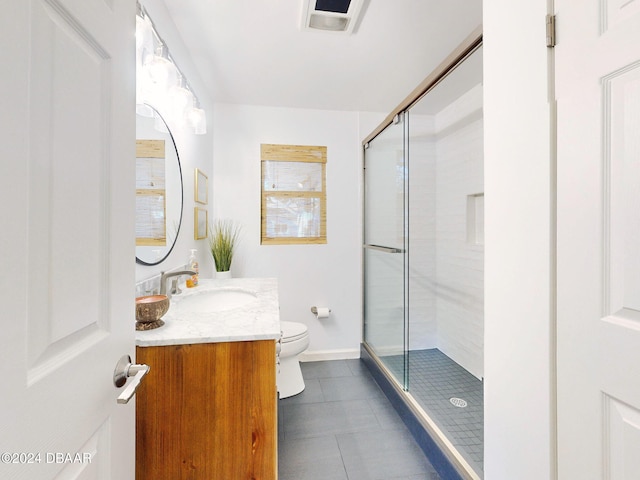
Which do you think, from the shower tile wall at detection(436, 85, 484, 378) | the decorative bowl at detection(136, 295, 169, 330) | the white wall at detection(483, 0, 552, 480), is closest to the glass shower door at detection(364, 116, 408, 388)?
the shower tile wall at detection(436, 85, 484, 378)

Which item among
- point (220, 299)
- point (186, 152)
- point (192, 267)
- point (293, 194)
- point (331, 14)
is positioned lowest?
point (220, 299)

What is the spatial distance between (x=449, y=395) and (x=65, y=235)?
7.14 feet

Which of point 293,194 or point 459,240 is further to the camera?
point 293,194

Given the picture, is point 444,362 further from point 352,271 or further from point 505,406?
point 505,406

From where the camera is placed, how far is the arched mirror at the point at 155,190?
1353 mm

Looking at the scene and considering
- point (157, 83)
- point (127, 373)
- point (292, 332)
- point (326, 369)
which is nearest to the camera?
point (127, 373)

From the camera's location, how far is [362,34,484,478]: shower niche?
1969mm

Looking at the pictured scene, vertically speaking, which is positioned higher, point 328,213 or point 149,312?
point 328,213

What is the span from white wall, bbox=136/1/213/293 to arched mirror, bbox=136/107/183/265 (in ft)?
0.26

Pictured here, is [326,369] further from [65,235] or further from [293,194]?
[65,235]

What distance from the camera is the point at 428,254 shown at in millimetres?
2736

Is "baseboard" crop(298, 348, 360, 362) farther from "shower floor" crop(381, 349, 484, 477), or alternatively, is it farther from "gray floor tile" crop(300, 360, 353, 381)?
"shower floor" crop(381, 349, 484, 477)

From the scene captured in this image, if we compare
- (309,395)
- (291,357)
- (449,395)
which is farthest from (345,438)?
(449,395)

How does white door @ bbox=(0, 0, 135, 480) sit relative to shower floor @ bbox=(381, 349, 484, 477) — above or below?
above
